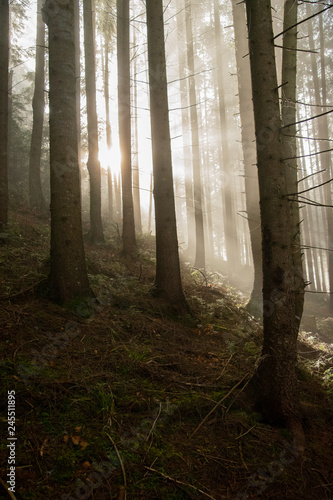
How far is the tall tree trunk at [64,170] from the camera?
4855mm

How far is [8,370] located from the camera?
2959 millimetres

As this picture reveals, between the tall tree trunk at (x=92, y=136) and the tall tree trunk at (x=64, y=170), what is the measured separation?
622cm

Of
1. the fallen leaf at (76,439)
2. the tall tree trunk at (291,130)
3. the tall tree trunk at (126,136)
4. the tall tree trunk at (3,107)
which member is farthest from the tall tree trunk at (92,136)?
the fallen leaf at (76,439)

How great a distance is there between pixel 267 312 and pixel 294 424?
50.8 inches

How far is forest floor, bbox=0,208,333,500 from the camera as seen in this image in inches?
88.0

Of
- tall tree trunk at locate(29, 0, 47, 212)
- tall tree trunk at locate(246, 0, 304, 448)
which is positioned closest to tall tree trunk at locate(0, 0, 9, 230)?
tall tree trunk at locate(29, 0, 47, 212)

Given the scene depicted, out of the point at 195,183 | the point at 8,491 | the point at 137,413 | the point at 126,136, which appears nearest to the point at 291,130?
the point at 137,413

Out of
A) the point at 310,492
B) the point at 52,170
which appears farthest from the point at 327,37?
the point at 310,492

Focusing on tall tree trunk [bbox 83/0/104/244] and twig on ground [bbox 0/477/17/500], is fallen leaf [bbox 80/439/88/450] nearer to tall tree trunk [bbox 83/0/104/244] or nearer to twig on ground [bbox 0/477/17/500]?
twig on ground [bbox 0/477/17/500]

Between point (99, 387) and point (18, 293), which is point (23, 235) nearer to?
point (18, 293)

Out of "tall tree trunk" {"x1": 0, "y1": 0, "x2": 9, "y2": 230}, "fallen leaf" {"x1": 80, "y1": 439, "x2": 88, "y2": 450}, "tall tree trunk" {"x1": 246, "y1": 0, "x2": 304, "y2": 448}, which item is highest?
"tall tree trunk" {"x1": 0, "y1": 0, "x2": 9, "y2": 230}

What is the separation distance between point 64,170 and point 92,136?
7.76 m

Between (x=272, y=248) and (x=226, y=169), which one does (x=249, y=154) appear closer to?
(x=272, y=248)

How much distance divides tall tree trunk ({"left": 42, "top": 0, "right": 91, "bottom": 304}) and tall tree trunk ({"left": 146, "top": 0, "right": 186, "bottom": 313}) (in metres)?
1.88
